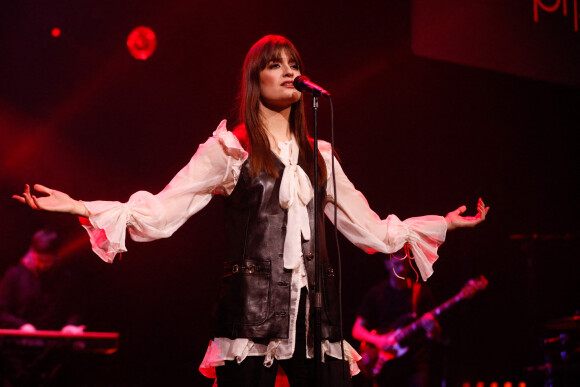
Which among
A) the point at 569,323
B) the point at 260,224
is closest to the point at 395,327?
the point at 569,323

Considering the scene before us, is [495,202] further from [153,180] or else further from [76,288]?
[76,288]

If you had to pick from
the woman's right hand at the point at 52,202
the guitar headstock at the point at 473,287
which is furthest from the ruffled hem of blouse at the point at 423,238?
the guitar headstock at the point at 473,287

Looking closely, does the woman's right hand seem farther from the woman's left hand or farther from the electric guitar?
the electric guitar

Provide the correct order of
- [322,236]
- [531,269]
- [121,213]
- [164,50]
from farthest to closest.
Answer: [531,269], [164,50], [322,236], [121,213]

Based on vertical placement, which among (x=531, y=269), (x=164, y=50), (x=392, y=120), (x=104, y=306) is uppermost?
(x=164, y=50)

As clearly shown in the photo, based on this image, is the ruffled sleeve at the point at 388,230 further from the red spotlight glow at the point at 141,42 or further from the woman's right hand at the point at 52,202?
the red spotlight glow at the point at 141,42

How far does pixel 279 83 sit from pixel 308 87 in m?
0.33

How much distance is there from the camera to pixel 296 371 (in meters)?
2.12

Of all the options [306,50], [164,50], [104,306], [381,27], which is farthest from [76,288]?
[381,27]

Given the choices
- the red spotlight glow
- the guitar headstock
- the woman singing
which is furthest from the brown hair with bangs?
the guitar headstock

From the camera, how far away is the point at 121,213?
215cm

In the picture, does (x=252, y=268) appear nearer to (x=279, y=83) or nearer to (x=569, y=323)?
(x=279, y=83)

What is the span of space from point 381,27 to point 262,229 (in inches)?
177

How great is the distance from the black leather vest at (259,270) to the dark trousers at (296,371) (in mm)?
74
